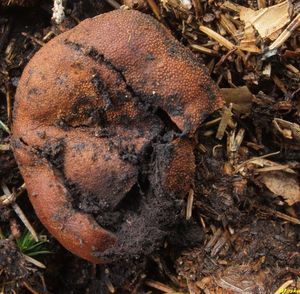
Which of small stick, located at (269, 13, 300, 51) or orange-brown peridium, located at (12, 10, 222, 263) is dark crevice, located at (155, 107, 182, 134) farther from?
small stick, located at (269, 13, 300, 51)

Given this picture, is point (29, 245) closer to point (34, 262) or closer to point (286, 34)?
point (34, 262)

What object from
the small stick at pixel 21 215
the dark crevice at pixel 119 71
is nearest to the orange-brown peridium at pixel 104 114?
the dark crevice at pixel 119 71

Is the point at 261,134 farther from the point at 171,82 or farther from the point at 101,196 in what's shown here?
the point at 101,196

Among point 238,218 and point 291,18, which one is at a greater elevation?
point 291,18

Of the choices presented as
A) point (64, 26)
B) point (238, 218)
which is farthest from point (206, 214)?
point (64, 26)

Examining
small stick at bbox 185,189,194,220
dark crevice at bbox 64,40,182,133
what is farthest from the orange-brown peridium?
small stick at bbox 185,189,194,220

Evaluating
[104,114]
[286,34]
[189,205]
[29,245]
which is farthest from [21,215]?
[286,34]

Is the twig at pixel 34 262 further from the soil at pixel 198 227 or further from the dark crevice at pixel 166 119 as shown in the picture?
the dark crevice at pixel 166 119
